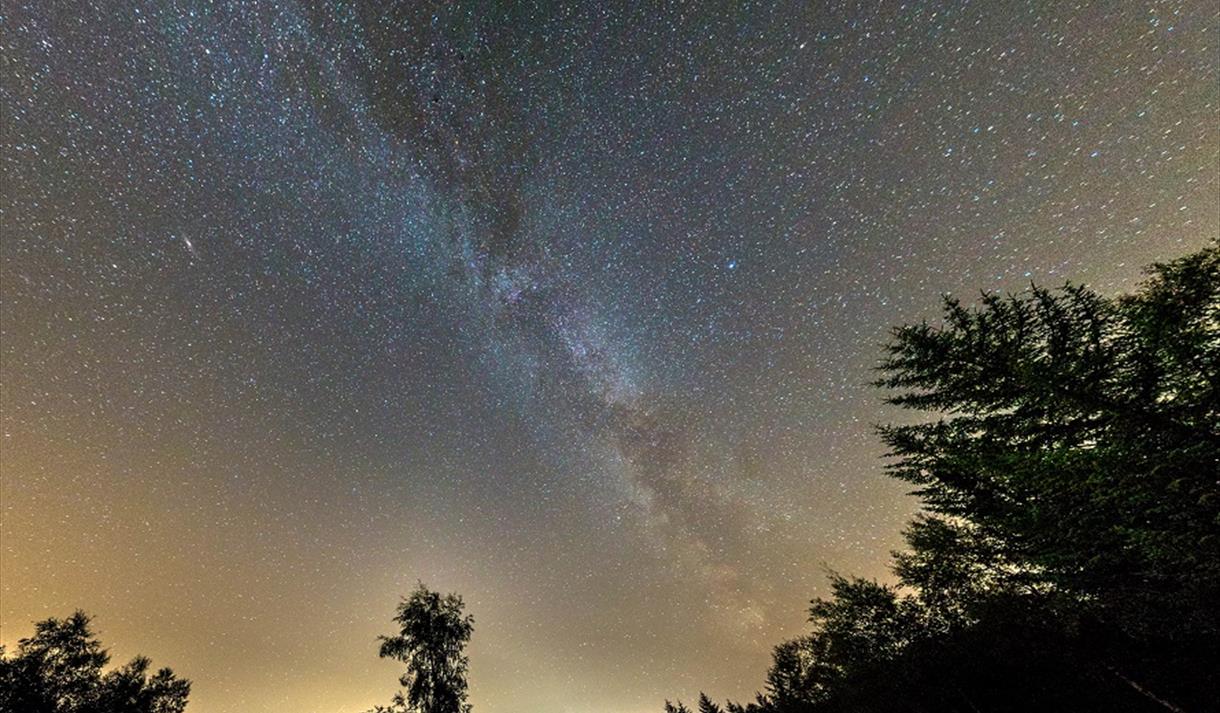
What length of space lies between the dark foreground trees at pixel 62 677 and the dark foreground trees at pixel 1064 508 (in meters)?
43.6

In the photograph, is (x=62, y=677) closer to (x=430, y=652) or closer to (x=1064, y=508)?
(x=430, y=652)

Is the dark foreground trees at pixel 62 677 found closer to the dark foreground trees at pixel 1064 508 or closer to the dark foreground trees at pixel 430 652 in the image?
the dark foreground trees at pixel 430 652

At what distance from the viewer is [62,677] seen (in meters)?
27.4

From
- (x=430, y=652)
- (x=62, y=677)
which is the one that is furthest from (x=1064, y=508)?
(x=62, y=677)

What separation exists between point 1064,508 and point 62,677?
57044 millimetres

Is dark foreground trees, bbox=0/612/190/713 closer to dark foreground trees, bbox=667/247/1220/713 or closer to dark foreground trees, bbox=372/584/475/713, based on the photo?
dark foreground trees, bbox=372/584/475/713

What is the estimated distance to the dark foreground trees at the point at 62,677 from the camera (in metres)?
25.9

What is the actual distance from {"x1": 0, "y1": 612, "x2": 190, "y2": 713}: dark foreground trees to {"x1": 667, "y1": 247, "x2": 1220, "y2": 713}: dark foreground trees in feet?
143

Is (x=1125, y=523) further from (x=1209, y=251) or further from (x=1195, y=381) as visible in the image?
(x=1209, y=251)

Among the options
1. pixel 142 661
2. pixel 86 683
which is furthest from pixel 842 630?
pixel 142 661

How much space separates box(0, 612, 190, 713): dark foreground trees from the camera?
25.9m

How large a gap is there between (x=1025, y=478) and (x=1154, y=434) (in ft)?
8.81

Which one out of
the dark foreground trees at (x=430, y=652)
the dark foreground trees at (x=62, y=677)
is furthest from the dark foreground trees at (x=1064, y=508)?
the dark foreground trees at (x=62, y=677)

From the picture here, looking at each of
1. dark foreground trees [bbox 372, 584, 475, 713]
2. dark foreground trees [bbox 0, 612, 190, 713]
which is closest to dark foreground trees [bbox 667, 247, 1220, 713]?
dark foreground trees [bbox 372, 584, 475, 713]
